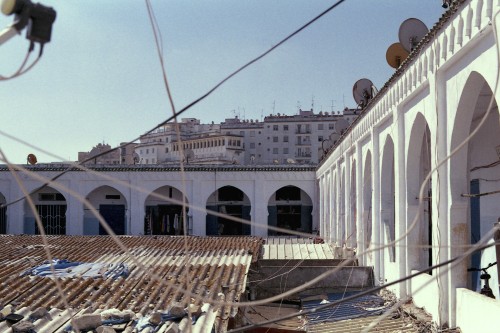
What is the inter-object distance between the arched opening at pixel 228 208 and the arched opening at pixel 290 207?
1.37 meters

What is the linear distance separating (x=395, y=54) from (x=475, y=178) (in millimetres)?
3082

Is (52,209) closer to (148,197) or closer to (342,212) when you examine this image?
(148,197)

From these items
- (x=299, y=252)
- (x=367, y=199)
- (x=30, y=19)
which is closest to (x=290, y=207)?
(x=299, y=252)

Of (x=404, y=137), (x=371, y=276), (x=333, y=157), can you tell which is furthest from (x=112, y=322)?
(x=333, y=157)

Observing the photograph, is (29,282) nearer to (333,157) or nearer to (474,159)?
(474,159)

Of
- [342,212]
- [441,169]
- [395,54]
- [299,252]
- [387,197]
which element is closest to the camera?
[441,169]

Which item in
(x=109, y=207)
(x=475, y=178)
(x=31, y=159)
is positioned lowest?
(x=109, y=207)

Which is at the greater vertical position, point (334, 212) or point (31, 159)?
point (31, 159)

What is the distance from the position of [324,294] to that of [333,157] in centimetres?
897

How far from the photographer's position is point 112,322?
7.57m

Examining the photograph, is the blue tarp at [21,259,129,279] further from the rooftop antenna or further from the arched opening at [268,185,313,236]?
the arched opening at [268,185,313,236]

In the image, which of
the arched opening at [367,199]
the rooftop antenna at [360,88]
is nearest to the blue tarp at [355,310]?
the arched opening at [367,199]

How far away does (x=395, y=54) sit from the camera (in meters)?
13.6

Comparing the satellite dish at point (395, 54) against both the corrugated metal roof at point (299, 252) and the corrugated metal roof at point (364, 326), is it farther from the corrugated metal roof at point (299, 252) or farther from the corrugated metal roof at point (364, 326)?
the corrugated metal roof at point (299, 252)
